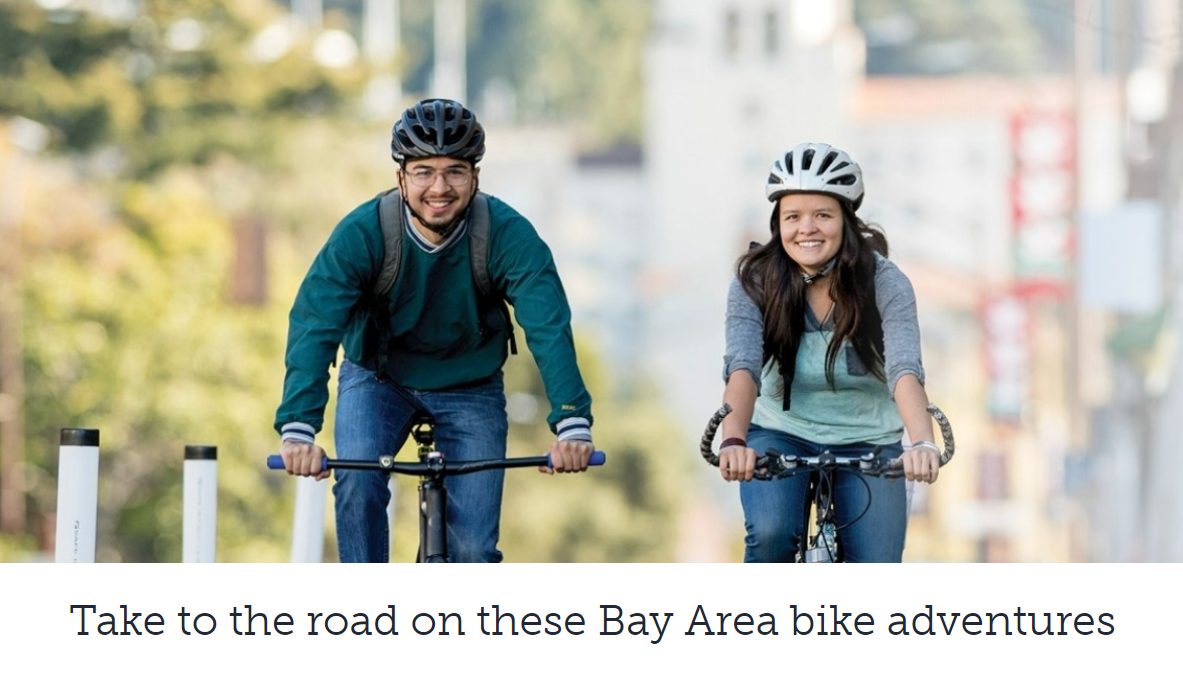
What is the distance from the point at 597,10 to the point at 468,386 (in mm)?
157375

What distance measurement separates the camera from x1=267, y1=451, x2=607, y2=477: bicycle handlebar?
25.3ft

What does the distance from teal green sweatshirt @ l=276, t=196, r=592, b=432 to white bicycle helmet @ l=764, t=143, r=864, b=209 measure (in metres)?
0.75

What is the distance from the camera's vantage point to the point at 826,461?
777cm

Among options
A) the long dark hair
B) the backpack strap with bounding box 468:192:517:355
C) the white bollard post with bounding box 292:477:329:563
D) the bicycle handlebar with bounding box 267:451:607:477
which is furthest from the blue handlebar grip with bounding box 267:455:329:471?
the white bollard post with bounding box 292:477:329:563

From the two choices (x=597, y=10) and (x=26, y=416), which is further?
(x=597, y=10)

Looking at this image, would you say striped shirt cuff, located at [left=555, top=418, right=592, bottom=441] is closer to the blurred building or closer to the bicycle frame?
the bicycle frame

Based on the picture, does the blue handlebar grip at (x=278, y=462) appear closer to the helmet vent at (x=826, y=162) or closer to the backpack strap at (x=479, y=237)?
the backpack strap at (x=479, y=237)

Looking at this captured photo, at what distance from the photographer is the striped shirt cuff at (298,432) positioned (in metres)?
7.82

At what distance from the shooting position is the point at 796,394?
8258mm

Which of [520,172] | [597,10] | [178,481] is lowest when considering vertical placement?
[178,481]
